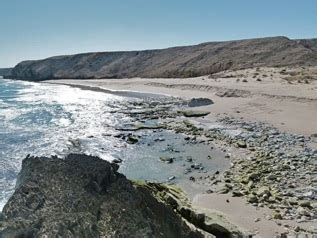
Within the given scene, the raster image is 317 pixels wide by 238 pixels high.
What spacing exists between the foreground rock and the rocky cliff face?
60.5 metres

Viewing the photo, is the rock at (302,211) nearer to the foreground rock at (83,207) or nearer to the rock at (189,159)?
the foreground rock at (83,207)

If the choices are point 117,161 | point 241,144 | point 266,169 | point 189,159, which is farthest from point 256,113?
point 266,169

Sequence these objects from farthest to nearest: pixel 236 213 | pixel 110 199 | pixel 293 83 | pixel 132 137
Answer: pixel 293 83 → pixel 132 137 → pixel 236 213 → pixel 110 199

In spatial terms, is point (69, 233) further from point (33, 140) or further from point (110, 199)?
point (33, 140)

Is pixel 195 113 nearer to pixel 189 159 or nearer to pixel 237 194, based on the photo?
pixel 189 159

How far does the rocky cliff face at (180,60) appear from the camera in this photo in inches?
2721

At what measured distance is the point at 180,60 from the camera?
87125 mm

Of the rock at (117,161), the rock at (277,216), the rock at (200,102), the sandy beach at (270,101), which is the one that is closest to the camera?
the rock at (277,216)

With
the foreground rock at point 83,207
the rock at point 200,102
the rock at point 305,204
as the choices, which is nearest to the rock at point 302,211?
the rock at point 305,204

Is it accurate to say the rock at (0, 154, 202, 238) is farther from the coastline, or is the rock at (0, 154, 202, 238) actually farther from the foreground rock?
the coastline

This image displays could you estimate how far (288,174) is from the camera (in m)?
12.8

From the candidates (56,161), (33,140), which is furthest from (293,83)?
(56,161)

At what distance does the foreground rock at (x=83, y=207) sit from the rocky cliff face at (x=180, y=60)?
60.5m

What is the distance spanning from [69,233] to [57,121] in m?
25.3
